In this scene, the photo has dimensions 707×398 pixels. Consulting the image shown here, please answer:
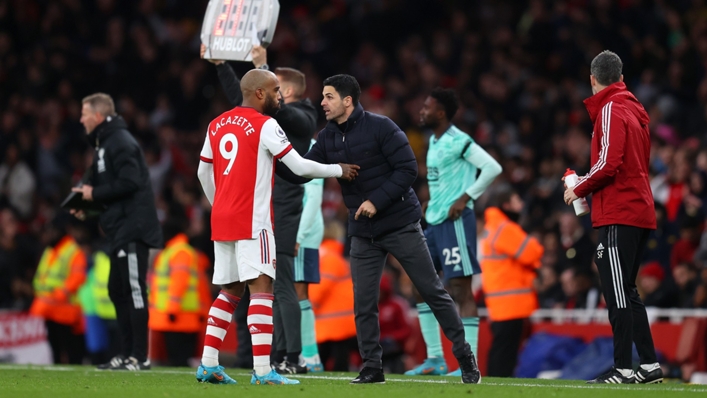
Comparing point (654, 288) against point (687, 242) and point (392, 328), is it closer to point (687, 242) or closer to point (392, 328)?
point (687, 242)

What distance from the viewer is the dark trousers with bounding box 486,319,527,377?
10.9 metres

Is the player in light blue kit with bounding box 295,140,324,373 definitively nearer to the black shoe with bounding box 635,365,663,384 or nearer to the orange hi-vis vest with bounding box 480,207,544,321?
the orange hi-vis vest with bounding box 480,207,544,321

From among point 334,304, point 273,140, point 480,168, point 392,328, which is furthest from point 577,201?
point 392,328

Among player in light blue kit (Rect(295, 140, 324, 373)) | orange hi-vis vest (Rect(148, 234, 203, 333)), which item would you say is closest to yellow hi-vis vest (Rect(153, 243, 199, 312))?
orange hi-vis vest (Rect(148, 234, 203, 333))

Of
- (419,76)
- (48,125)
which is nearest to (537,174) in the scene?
(419,76)

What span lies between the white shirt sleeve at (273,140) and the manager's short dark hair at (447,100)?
8.65 feet

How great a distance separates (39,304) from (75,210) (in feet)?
17.8

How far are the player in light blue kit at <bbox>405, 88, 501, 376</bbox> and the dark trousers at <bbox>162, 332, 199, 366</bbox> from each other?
5.10 meters

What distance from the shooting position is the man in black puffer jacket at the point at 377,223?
779cm

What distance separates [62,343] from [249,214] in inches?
342

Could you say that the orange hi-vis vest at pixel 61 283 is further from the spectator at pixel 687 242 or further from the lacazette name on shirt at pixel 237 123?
the lacazette name on shirt at pixel 237 123

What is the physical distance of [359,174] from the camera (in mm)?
7898

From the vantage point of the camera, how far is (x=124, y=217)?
1025cm

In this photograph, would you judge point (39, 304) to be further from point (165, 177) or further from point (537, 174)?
point (537, 174)
